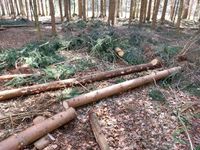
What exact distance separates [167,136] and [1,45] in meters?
6.50

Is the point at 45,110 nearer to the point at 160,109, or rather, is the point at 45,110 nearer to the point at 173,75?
the point at 160,109

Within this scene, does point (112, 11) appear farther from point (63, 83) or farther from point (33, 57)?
point (63, 83)

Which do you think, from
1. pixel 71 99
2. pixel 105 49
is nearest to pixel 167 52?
pixel 105 49

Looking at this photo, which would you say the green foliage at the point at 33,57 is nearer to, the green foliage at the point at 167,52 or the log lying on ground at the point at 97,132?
the log lying on ground at the point at 97,132

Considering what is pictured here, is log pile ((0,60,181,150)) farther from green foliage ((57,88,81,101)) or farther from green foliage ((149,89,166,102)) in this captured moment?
green foliage ((149,89,166,102))

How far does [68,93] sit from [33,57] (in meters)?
2.03

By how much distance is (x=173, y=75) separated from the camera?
5645 mm

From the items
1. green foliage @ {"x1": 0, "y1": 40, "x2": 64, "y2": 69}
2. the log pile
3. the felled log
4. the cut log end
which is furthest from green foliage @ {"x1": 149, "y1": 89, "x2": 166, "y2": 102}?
green foliage @ {"x1": 0, "y1": 40, "x2": 64, "y2": 69}

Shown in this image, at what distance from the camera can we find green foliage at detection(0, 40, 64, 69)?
589 centimetres

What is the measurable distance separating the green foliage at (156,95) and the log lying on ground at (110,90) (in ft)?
1.02

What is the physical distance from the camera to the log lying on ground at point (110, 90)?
4.26 meters

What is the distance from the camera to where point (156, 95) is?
194 inches

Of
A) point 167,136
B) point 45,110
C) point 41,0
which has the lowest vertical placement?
point 167,136

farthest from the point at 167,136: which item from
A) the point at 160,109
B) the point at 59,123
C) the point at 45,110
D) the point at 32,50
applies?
the point at 32,50
